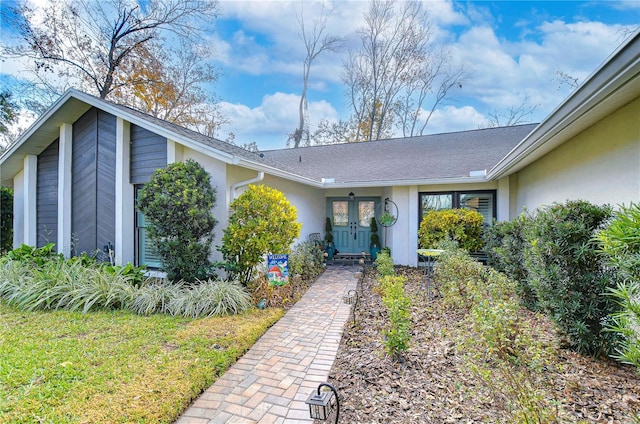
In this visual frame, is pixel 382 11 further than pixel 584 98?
Yes

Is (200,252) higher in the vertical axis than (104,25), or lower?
lower

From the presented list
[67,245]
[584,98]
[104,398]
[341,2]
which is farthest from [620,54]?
[341,2]

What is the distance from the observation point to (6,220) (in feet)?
33.6

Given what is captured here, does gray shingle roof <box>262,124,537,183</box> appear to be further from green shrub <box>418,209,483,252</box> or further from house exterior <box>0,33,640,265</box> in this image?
green shrub <box>418,209,483,252</box>

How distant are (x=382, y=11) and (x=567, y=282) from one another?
18411mm

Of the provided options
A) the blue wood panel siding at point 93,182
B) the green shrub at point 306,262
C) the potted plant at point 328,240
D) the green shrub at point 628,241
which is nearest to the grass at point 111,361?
the green shrub at point 306,262

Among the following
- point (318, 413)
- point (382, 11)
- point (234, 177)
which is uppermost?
point (382, 11)

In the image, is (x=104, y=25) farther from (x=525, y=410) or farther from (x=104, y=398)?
(x=525, y=410)

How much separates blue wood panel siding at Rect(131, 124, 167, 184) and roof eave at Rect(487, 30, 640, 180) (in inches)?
272

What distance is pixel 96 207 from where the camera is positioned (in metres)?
7.33

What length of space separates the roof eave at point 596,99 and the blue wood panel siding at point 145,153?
6.92m

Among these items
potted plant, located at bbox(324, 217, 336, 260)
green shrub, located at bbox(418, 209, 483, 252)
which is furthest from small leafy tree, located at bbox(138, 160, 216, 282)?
green shrub, located at bbox(418, 209, 483, 252)

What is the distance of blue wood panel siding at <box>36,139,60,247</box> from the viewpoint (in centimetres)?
811

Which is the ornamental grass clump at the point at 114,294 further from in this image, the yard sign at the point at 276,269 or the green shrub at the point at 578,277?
the green shrub at the point at 578,277
